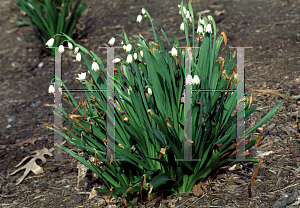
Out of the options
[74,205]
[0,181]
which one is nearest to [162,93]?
[74,205]

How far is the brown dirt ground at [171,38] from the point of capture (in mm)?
2221

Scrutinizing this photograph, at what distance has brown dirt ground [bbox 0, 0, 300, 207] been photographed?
2221mm

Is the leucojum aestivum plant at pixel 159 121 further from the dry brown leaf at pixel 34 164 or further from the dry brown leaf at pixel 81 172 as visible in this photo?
the dry brown leaf at pixel 34 164

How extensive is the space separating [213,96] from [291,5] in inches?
130

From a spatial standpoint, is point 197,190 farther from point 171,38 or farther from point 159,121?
point 171,38

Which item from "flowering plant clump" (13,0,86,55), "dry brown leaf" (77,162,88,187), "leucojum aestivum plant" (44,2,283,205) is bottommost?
"dry brown leaf" (77,162,88,187)

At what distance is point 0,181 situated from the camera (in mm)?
2795

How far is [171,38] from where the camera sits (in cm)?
455

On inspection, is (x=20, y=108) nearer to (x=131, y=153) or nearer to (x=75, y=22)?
(x=75, y=22)

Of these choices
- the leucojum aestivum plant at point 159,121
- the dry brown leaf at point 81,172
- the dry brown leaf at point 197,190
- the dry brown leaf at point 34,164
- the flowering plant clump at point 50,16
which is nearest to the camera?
the leucojum aestivum plant at point 159,121

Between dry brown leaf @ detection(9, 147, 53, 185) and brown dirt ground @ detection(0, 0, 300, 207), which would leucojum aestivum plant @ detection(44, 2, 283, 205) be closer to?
brown dirt ground @ detection(0, 0, 300, 207)

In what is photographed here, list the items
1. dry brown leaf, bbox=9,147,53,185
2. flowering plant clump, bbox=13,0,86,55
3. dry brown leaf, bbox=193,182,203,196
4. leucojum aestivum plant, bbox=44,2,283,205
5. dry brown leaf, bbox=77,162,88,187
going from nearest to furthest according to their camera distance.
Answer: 1. leucojum aestivum plant, bbox=44,2,283,205
2. dry brown leaf, bbox=193,182,203,196
3. dry brown leaf, bbox=77,162,88,187
4. dry brown leaf, bbox=9,147,53,185
5. flowering plant clump, bbox=13,0,86,55

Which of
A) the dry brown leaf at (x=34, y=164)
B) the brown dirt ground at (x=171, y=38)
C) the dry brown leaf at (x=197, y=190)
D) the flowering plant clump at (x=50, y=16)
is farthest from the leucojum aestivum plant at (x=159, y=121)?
the flowering plant clump at (x=50, y=16)

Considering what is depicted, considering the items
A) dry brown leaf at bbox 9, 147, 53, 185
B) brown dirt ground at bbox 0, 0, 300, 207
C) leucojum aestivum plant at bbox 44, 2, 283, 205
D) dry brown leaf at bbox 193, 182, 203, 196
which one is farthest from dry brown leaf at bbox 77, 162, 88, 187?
dry brown leaf at bbox 193, 182, 203, 196
